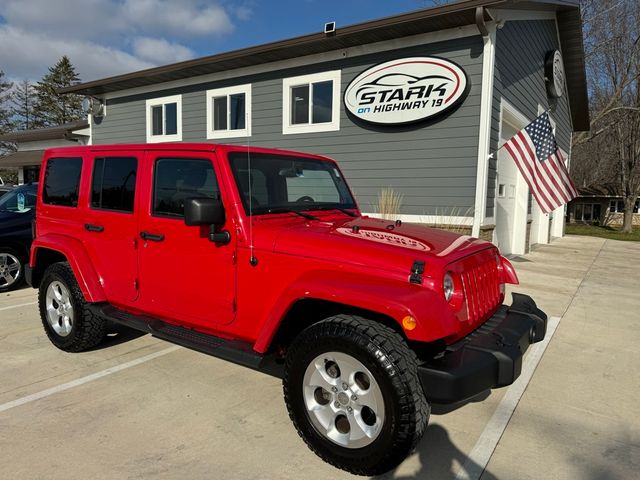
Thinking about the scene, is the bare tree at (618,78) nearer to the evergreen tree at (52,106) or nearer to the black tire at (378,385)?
the black tire at (378,385)

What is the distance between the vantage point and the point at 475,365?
2.36 m

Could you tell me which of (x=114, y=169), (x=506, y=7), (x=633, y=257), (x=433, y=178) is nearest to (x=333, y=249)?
(x=114, y=169)

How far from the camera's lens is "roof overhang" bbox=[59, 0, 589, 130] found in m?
7.77

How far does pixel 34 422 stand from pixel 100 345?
146 cm

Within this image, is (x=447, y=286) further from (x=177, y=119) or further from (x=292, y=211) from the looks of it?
(x=177, y=119)

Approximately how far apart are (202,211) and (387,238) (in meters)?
1.17

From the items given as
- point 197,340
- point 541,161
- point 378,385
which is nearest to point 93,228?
point 197,340

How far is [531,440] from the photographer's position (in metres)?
2.93

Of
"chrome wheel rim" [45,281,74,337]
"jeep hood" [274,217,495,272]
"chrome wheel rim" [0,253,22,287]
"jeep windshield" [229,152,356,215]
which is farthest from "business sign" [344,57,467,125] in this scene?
"chrome wheel rim" [45,281,74,337]

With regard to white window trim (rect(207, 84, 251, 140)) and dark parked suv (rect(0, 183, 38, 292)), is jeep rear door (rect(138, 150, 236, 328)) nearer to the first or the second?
dark parked suv (rect(0, 183, 38, 292))

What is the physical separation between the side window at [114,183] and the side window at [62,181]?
295mm

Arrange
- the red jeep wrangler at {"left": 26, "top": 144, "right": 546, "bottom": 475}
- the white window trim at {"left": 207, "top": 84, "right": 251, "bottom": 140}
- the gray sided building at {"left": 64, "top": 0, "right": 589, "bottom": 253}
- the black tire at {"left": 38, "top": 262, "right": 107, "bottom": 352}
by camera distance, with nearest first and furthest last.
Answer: the red jeep wrangler at {"left": 26, "top": 144, "right": 546, "bottom": 475}, the black tire at {"left": 38, "top": 262, "right": 107, "bottom": 352}, the gray sided building at {"left": 64, "top": 0, "right": 589, "bottom": 253}, the white window trim at {"left": 207, "top": 84, "right": 251, "bottom": 140}

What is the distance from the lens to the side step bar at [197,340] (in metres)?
2.85

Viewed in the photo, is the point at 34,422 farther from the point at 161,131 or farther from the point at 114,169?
the point at 161,131
